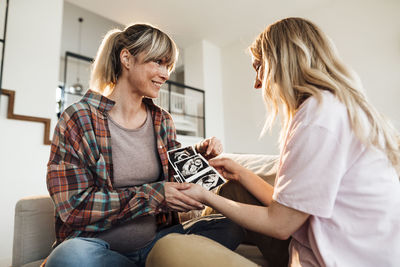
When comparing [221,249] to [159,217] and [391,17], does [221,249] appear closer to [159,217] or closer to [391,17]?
[159,217]

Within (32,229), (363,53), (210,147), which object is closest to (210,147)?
(210,147)

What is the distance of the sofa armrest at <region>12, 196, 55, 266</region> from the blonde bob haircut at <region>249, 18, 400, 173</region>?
96 cm

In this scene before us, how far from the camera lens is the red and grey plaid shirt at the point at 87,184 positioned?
0.79m

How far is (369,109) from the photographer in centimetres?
63

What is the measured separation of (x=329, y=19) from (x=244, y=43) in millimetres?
1503

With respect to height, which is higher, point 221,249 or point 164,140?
point 164,140

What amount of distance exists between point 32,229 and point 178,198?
0.61 meters

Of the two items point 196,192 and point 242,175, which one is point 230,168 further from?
point 196,192

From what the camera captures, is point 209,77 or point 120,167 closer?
point 120,167

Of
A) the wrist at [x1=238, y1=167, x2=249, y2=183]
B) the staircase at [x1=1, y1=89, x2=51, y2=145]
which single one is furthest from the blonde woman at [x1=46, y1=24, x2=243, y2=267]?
the staircase at [x1=1, y1=89, x2=51, y2=145]

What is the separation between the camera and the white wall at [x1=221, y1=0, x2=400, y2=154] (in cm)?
339

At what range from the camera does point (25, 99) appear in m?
2.35

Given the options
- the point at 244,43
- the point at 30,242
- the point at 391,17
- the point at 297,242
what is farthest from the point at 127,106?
the point at 244,43

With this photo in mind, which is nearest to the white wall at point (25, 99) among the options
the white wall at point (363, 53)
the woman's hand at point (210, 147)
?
the woman's hand at point (210, 147)
